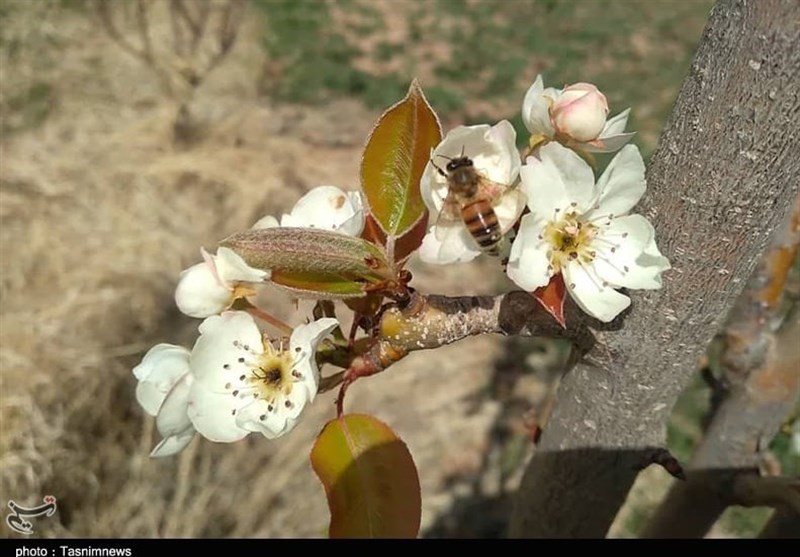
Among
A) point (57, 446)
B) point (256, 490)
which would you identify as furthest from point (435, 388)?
point (57, 446)

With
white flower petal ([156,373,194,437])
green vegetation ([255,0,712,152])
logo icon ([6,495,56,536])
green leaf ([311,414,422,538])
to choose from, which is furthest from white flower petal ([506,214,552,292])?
green vegetation ([255,0,712,152])

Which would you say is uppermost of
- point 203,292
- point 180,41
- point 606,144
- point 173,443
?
point 606,144

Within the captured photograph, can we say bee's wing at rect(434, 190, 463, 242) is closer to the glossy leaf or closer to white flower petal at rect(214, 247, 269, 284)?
the glossy leaf

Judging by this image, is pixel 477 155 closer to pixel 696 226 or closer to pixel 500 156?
pixel 500 156

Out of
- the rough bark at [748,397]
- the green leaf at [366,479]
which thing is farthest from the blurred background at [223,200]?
the green leaf at [366,479]

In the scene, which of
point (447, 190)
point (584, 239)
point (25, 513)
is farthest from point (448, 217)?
point (25, 513)
